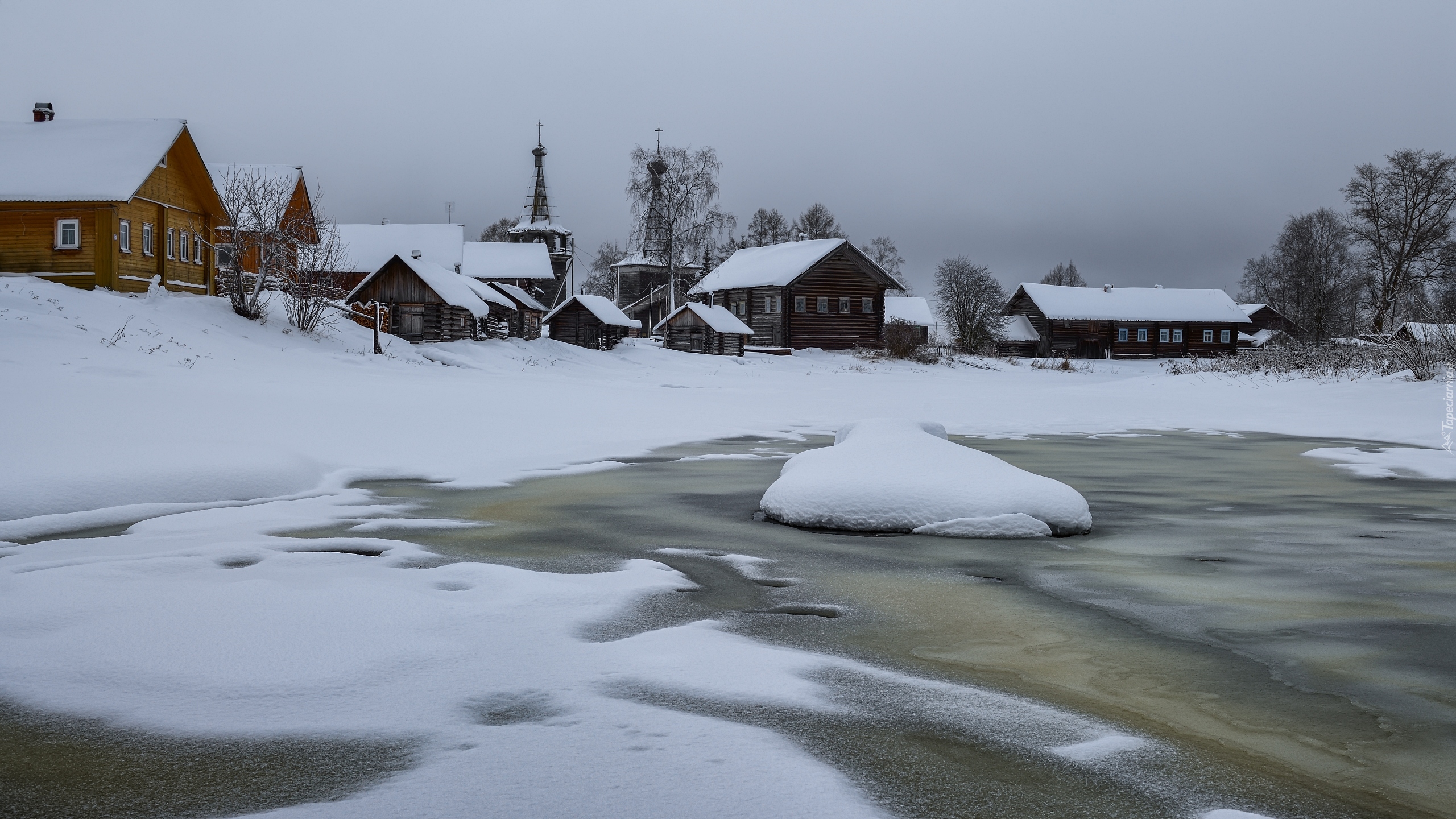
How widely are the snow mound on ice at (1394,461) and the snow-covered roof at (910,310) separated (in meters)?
49.0

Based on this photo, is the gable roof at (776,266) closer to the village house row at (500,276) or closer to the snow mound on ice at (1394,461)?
the village house row at (500,276)

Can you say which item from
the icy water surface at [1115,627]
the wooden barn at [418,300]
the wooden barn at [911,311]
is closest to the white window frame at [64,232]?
the wooden barn at [418,300]

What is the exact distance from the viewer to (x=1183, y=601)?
15.2 ft

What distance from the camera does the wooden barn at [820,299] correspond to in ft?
144

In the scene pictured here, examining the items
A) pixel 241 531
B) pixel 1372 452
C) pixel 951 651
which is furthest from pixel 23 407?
pixel 1372 452

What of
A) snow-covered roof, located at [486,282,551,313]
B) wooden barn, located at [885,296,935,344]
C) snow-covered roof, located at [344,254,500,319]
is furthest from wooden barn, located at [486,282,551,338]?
wooden barn, located at [885,296,935,344]

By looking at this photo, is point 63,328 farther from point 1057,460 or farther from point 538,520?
point 1057,460

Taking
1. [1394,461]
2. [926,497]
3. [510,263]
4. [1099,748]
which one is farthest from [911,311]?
[1099,748]

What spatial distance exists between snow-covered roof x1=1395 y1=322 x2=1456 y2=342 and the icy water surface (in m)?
11.1

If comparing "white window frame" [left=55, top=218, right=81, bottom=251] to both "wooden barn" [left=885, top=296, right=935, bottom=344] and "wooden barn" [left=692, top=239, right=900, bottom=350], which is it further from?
"wooden barn" [left=885, top=296, right=935, bottom=344]

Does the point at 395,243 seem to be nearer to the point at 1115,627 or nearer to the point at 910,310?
the point at 910,310

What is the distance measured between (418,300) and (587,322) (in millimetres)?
10495

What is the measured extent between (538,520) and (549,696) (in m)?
3.59

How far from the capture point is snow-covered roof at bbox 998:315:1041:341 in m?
57.0
